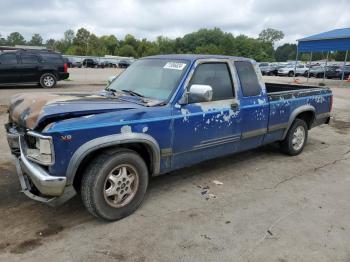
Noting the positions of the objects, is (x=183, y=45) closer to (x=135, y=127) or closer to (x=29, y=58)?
(x=29, y=58)

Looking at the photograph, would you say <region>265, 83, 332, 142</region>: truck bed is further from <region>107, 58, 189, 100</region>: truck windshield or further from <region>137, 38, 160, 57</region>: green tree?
<region>137, 38, 160, 57</region>: green tree

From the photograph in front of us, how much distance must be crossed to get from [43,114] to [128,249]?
156 centimetres

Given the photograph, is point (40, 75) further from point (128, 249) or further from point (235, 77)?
point (128, 249)

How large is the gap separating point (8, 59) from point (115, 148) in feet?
45.2

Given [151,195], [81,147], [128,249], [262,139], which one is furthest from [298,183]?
[81,147]

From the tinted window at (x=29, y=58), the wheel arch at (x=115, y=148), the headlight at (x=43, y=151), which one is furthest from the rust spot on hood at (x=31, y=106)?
the tinted window at (x=29, y=58)

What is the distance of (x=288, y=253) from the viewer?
346cm

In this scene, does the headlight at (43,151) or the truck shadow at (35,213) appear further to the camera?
the truck shadow at (35,213)

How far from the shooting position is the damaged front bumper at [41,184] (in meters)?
3.43

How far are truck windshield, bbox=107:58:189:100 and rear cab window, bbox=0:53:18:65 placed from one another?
12258 millimetres

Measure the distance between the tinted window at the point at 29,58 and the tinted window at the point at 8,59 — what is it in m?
0.38

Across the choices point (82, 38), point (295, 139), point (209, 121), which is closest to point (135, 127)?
point (209, 121)

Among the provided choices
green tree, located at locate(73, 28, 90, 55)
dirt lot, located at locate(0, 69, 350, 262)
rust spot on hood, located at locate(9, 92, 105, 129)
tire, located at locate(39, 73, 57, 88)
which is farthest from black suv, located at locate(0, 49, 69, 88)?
green tree, located at locate(73, 28, 90, 55)

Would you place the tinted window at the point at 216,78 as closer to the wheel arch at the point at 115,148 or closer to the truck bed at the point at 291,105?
the truck bed at the point at 291,105
